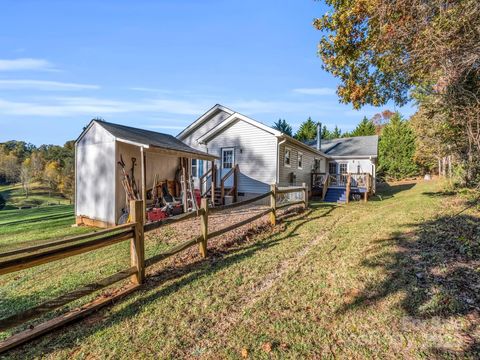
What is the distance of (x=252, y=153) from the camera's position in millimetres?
14891

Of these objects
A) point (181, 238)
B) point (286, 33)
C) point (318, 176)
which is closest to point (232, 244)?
point (181, 238)

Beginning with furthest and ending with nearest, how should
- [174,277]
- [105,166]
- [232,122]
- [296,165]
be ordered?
1. [296,165]
2. [232,122]
3. [105,166]
4. [174,277]

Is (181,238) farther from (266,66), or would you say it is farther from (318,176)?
(318,176)

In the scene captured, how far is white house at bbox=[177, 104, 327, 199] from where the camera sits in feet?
46.9

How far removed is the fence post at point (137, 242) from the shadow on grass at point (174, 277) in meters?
0.23

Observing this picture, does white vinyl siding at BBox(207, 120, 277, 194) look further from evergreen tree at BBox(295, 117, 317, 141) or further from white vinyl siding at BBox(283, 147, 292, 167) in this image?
evergreen tree at BBox(295, 117, 317, 141)

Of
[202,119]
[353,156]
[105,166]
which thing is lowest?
[105,166]

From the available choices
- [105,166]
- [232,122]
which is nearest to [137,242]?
[105,166]

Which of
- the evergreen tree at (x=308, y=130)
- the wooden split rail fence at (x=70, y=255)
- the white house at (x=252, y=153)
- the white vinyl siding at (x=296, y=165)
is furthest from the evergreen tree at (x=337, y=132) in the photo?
the wooden split rail fence at (x=70, y=255)

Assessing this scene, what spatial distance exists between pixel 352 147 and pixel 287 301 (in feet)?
77.8

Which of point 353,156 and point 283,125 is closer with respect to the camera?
point 353,156

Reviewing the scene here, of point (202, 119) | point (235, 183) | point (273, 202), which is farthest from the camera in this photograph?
point (202, 119)

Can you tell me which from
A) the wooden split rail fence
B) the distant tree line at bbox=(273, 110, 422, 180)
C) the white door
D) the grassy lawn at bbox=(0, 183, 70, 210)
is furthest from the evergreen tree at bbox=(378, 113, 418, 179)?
the grassy lawn at bbox=(0, 183, 70, 210)

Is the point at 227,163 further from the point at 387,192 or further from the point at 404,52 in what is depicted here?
the point at 387,192
